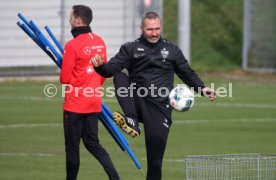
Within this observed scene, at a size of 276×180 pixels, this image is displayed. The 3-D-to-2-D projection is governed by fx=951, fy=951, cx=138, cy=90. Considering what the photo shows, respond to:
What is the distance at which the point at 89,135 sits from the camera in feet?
37.9

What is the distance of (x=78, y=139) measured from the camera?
1141cm

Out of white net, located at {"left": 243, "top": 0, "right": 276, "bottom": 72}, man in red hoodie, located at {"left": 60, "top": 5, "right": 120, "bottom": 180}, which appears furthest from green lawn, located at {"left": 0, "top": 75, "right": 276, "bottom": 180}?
white net, located at {"left": 243, "top": 0, "right": 276, "bottom": 72}

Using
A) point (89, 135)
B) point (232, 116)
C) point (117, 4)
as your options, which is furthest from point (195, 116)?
point (117, 4)

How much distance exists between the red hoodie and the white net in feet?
78.1

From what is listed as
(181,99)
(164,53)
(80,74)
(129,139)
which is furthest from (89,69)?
(129,139)

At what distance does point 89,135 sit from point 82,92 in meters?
0.56

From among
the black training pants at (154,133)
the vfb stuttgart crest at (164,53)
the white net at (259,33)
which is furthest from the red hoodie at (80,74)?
the white net at (259,33)

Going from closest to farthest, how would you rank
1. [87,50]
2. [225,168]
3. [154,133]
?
[154,133]
[225,168]
[87,50]

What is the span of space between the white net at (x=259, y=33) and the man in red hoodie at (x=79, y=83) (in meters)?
23.8

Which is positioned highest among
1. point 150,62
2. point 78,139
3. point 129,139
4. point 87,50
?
point 87,50

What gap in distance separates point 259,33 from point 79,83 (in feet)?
81.1

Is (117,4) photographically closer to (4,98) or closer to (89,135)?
(4,98)

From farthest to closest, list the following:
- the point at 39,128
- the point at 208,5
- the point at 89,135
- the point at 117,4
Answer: the point at 208,5
the point at 117,4
the point at 39,128
the point at 89,135

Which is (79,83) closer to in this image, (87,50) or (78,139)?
(87,50)
